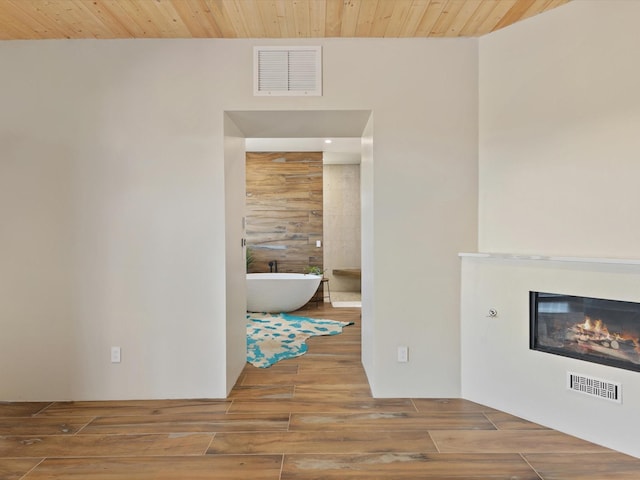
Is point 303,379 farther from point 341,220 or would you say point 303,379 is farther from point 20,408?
point 341,220

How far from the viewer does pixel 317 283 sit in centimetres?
538

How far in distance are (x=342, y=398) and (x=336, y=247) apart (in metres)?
4.95

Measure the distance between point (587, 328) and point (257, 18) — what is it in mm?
2822

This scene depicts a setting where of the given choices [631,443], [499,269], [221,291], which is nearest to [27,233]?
[221,291]

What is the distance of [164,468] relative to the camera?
6.06 ft

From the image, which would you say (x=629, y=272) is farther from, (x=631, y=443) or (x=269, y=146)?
(x=269, y=146)

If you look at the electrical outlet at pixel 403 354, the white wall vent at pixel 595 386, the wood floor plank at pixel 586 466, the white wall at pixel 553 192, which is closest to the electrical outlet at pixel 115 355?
the electrical outlet at pixel 403 354

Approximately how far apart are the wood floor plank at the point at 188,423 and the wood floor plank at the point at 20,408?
53cm

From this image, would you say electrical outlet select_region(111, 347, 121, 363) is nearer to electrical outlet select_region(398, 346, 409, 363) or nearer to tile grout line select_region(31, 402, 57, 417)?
tile grout line select_region(31, 402, 57, 417)

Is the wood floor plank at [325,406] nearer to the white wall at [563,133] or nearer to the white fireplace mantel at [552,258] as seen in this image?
the white fireplace mantel at [552,258]

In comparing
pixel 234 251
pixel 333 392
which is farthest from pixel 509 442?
pixel 234 251

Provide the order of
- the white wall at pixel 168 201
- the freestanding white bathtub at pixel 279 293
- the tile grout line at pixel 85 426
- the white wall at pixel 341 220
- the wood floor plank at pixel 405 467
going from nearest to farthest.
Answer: the wood floor plank at pixel 405 467, the tile grout line at pixel 85 426, the white wall at pixel 168 201, the freestanding white bathtub at pixel 279 293, the white wall at pixel 341 220

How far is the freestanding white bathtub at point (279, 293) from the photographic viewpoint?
→ 5.12 meters

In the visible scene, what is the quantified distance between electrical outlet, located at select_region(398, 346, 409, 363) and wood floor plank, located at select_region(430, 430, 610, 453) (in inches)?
21.2
